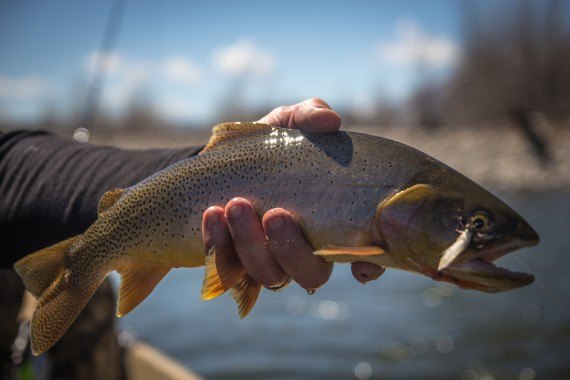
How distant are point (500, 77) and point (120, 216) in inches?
1721

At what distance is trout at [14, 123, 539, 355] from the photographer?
2352 mm

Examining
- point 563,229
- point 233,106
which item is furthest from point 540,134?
point 233,106

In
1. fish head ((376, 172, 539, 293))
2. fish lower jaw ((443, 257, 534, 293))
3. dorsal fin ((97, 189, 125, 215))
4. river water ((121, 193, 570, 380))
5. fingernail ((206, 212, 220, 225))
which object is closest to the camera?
fish lower jaw ((443, 257, 534, 293))

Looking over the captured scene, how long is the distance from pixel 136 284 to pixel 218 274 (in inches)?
19.5

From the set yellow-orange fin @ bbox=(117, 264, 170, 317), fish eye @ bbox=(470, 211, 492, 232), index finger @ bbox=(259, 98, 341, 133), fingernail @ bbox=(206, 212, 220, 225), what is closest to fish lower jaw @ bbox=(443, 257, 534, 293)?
fish eye @ bbox=(470, 211, 492, 232)

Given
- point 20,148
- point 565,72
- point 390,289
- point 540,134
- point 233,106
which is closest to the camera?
point 20,148

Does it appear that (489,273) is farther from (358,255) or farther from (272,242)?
(272,242)

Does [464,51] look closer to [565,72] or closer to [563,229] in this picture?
[565,72]

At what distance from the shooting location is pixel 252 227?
8.63 feet

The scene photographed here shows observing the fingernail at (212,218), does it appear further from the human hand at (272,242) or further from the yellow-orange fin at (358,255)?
the yellow-orange fin at (358,255)

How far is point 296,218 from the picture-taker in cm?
260

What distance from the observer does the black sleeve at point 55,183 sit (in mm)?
3174

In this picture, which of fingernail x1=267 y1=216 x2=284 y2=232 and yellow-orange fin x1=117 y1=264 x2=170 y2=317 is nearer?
fingernail x1=267 y1=216 x2=284 y2=232

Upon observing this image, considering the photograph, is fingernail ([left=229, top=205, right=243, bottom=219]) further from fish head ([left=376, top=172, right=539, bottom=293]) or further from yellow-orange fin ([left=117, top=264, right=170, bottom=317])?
fish head ([left=376, top=172, right=539, bottom=293])
